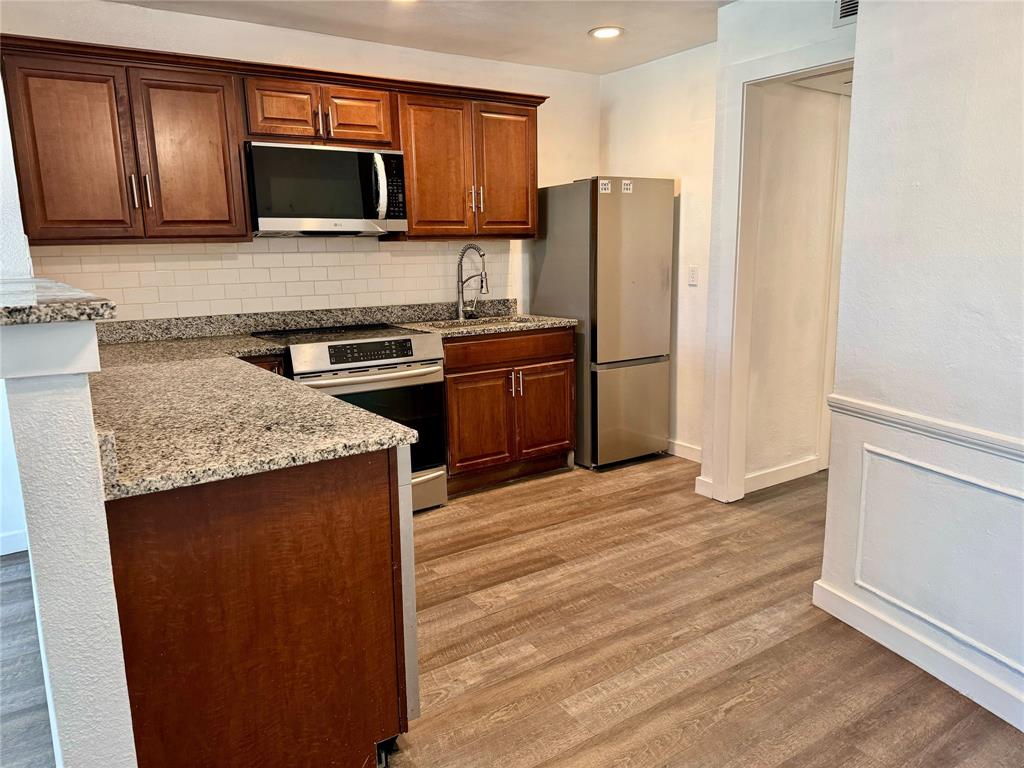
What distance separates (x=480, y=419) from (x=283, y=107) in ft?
6.27

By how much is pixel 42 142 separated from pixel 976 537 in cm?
378

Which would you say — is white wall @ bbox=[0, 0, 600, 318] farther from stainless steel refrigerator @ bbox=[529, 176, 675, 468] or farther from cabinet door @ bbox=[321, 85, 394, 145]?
stainless steel refrigerator @ bbox=[529, 176, 675, 468]

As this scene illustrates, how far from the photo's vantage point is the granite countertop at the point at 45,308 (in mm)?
1010

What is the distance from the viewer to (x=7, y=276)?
1.25m

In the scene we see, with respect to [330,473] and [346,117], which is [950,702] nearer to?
[330,473]

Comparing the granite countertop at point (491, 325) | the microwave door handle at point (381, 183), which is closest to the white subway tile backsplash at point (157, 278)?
the microwave door handle at point (381, 183)

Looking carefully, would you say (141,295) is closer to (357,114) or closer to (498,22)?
(357,114)

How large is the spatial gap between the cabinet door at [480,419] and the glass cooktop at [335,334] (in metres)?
0.40

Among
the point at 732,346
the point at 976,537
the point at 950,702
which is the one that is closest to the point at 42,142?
the point at 732,346

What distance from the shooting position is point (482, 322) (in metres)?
4.10

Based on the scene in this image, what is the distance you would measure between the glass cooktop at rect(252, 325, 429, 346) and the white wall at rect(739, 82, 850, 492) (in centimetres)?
187

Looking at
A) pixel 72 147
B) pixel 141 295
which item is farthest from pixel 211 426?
pixel 141 295

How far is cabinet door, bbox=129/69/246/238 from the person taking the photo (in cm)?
303

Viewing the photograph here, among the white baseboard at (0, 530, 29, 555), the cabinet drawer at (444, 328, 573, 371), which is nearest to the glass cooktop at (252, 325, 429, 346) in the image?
the cabinet drawer at (444, 328, 573, 371)
